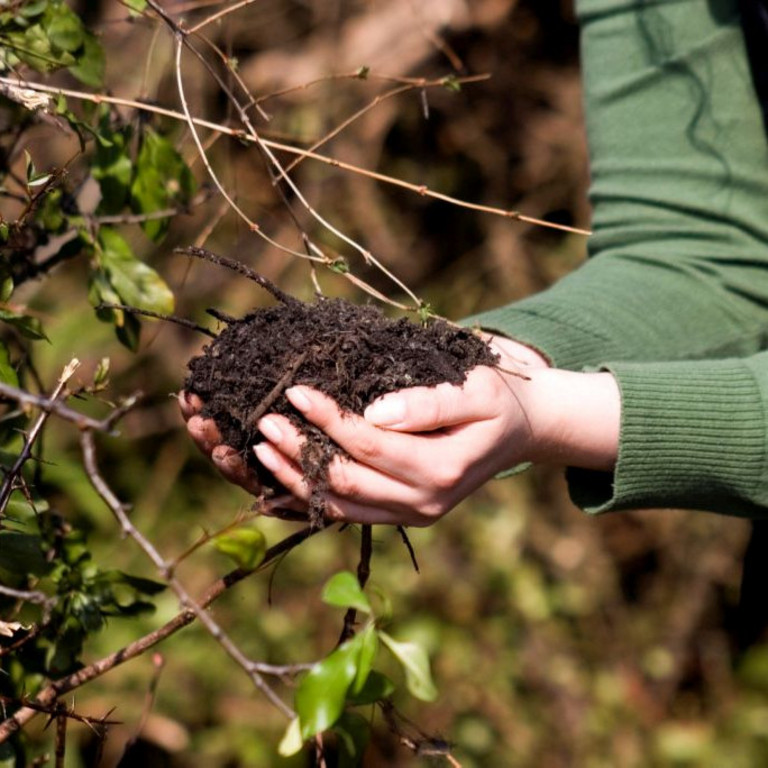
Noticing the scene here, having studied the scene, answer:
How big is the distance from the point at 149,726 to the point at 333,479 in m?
1.93

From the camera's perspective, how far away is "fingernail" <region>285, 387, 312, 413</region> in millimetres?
895

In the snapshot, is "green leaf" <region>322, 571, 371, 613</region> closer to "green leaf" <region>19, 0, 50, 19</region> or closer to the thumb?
the thumb

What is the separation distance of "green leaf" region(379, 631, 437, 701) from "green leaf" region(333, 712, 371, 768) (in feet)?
0.30

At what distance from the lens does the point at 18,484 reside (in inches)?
37.4

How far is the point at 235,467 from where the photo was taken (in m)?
0.96

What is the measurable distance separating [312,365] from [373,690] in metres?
0.27

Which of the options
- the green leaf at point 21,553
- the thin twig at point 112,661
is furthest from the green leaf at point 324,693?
the green leaf at point 21,553

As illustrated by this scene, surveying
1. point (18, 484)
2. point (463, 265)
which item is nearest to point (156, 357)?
point (463, 265)

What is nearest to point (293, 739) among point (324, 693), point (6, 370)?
point (324, 693)

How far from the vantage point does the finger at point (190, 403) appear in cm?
97

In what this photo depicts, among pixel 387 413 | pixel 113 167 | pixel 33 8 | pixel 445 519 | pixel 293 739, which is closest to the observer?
pixel 293 739

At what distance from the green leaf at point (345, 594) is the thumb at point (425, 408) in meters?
0.16

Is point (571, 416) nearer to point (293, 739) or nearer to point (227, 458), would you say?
point (227, 458)

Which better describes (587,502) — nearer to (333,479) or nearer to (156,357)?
(333,479)
